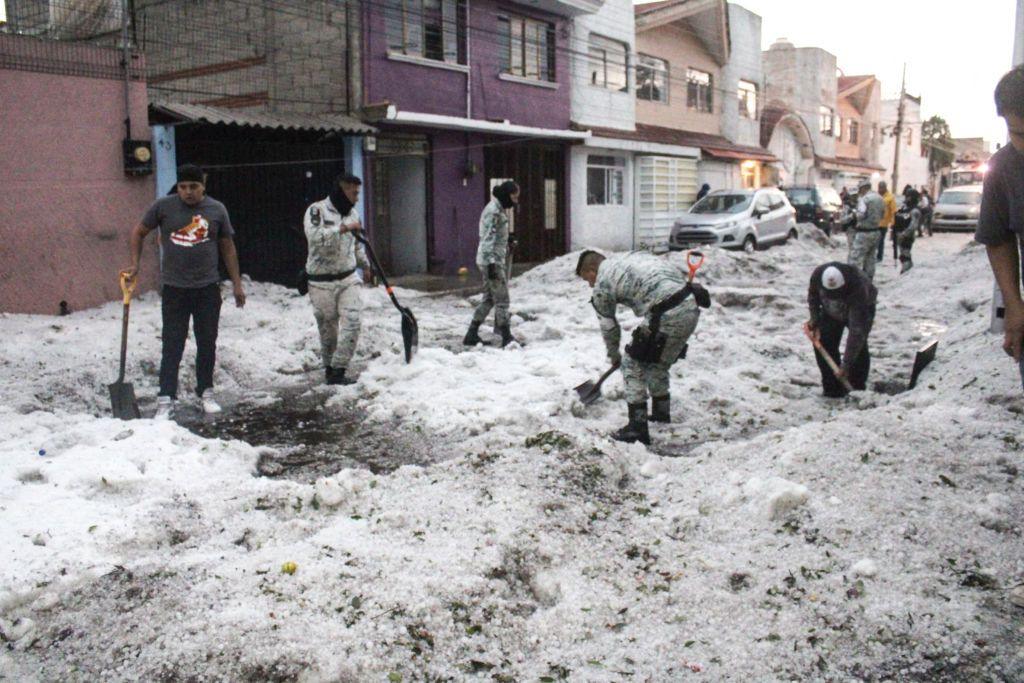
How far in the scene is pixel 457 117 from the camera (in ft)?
54.4

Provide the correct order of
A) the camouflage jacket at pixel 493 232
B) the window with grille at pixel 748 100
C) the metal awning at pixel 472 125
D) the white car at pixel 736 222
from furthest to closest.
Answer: the window with grille at pixel 748 100 < the white car at pixel 736 222 < the metal awning at pixel 472 125 < the camouflage jacket at pixel 493 232

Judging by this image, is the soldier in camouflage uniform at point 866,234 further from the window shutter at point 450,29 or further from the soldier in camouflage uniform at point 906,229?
the window shutter at point 450,29

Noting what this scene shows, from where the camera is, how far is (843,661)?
10.1 ft

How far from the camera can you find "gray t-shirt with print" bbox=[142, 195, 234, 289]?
6434 mm

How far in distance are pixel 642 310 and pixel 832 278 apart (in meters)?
1.86

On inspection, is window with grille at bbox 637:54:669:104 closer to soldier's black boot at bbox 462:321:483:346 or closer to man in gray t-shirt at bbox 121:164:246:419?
soldier's black boot at bbox 462:321:483:346

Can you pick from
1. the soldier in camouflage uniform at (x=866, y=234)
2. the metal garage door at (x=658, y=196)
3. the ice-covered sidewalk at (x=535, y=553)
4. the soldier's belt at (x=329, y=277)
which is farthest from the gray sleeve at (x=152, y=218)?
the metal garage door at (x=658, y=196)

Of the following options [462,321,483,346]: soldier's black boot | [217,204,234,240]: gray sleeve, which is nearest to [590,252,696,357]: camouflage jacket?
[217,204,234,240]: gray sleeve

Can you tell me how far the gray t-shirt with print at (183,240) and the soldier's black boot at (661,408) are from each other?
11.0 feet

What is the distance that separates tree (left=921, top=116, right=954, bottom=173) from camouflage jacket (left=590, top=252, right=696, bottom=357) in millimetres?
60649

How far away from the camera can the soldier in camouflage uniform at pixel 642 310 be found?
585cm

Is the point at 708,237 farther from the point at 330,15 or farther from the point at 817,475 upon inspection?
the point at 817,475

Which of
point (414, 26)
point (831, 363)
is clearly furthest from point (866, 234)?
point (414, 26)

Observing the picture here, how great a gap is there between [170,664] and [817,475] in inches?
115
